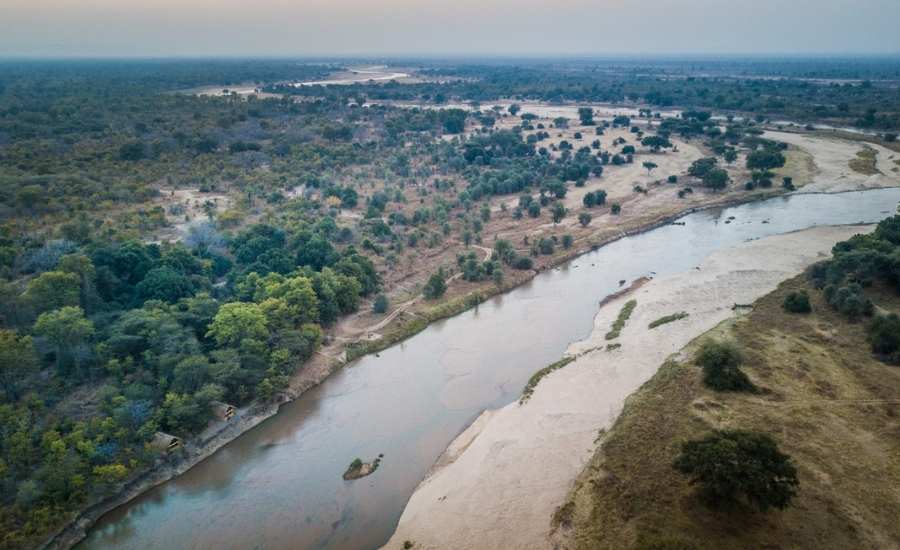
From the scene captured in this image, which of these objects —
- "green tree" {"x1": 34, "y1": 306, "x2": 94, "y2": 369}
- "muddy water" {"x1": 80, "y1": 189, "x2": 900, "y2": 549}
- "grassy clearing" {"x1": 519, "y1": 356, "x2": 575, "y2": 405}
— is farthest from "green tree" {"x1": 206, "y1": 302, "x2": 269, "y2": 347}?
"grassy clearing" {"x1": 519, "y1": 356, "x2": 575, "y2": 405}

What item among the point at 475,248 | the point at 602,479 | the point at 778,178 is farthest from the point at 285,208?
the point at 778,178

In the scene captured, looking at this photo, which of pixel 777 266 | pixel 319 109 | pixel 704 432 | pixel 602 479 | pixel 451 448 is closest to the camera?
pixel 602 479

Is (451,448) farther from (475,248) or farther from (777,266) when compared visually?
(777,266)

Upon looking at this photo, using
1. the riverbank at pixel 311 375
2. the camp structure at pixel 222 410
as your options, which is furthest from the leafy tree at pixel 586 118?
the camp structure at pixel 222 410

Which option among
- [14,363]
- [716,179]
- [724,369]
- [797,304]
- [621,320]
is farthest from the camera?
[716,179]

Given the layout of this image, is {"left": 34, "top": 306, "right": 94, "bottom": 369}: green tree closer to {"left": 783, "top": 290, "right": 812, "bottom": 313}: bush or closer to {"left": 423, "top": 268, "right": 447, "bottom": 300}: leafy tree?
{"left": 423, "top": 268, "right": 447, "bottom": 300}: leafy tree

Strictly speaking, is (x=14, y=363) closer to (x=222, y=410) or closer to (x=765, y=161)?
(x=222, y=410)

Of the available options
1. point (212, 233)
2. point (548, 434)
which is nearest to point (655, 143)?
point (212, 233)
